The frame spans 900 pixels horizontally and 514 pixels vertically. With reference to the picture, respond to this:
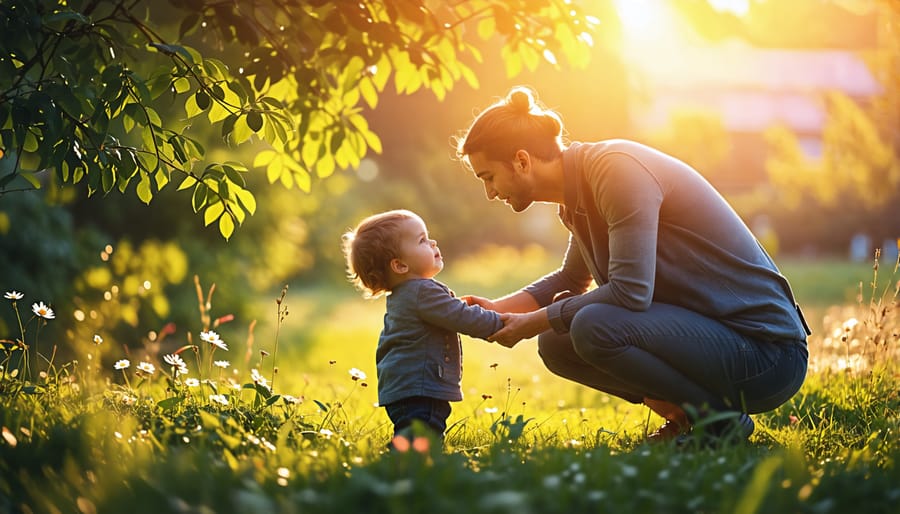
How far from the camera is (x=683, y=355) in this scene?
11.6 feet

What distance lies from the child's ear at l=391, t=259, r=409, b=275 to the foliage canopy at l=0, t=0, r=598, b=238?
623mm

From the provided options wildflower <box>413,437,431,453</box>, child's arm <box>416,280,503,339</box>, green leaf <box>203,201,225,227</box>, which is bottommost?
wildflower <box>413,437,431,453</box>

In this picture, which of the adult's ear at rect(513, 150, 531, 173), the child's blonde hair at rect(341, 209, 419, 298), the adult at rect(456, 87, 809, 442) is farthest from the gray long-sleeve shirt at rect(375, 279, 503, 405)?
the adult's ear at rect(513, 150, 531, 173)

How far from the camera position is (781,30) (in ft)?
134

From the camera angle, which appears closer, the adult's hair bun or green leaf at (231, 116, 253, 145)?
the adult's hair bun

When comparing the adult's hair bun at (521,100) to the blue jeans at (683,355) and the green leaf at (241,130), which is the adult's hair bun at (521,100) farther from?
the green leaf at (241,130)

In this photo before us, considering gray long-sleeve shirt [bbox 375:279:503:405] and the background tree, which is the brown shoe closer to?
gray long-sleeve shirt [bbox 375:279:503:405]

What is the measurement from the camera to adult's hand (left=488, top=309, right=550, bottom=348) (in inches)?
146

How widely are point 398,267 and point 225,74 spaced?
3.52 ft

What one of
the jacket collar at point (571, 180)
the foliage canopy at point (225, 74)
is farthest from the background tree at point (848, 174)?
the jacket collar at point (571, 180)

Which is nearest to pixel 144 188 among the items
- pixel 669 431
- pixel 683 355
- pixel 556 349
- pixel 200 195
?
pixel 200 195

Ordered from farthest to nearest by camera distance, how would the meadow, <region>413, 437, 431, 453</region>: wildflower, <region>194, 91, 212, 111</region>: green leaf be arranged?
1. <region>194, 91, 212, 111</region>: green leaf
2. <region>413, 437, 431, 453</region>: wildflower
3. the meadow

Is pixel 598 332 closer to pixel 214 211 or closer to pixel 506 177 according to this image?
pixel 506 177

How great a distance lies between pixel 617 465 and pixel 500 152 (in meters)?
1.53
